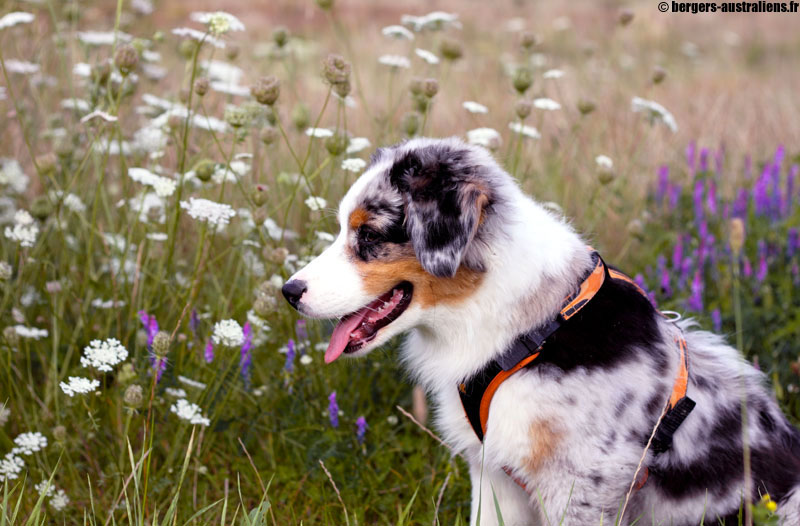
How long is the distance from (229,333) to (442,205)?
1.00m

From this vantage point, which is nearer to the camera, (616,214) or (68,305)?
(68,305)

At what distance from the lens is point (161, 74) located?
5.08 metres

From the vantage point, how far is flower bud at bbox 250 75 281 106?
3245 millimetres

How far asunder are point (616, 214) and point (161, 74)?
3.59 m

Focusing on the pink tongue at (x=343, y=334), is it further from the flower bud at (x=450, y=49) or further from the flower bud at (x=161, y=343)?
the flower bud at (x=450, y=49)

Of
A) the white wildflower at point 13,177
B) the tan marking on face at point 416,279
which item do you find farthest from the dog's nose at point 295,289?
the white wildflower at point 13,177

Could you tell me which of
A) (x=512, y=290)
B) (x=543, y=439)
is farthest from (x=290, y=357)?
(x=543, y=439)

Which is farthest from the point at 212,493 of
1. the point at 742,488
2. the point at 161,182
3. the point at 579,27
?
the point at 579,27

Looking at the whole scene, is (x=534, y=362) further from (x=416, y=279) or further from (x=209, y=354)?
(x=209, y=354)

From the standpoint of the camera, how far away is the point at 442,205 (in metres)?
2.65

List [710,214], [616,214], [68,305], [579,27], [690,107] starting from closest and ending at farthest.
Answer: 1. [68,305]
2. [710,214]
3. [616,214]
4. [690,107]
5. [579,27]

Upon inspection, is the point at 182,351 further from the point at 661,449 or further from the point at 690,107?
the point at 690,107

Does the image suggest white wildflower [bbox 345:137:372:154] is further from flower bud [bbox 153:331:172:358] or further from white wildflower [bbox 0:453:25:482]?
white wildflower [bbox 0:453:25:482]

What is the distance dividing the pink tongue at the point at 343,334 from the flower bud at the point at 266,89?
3.27ft
